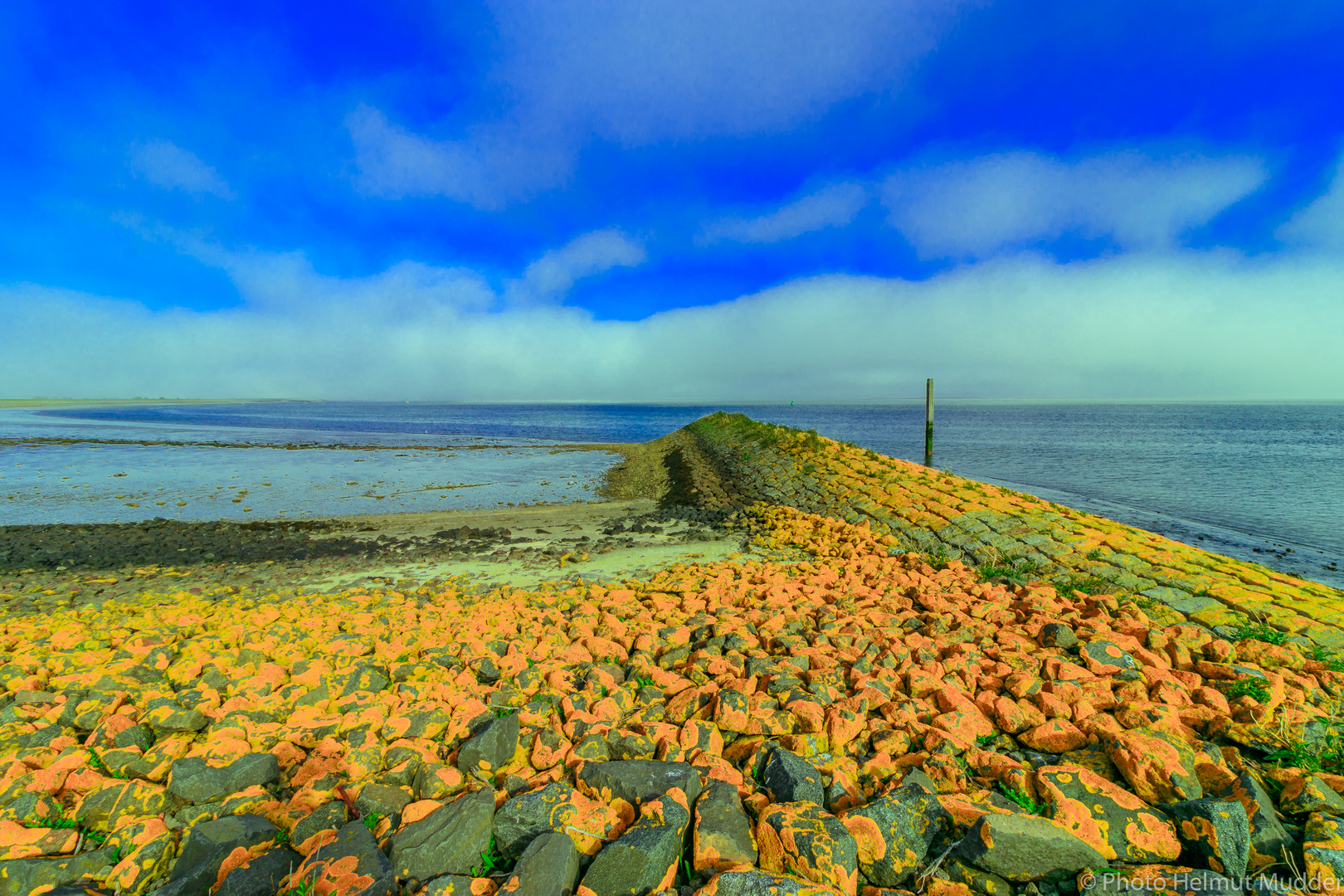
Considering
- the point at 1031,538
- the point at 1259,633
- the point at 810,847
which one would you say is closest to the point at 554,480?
the point at 1031,538

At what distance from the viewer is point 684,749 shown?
3320mm

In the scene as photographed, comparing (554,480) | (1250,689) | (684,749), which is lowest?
(554,480)

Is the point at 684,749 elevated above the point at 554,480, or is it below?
above

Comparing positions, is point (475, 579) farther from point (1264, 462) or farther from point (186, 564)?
point (1264, 462)

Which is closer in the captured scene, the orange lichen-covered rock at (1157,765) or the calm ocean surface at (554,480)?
the orange lichen-covered rock at (1157,765)

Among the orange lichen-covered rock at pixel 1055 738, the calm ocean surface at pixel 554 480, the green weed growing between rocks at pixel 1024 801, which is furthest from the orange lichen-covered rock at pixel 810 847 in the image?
the calm ocean surface at pixel 554 480

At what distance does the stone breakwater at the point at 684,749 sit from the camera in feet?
8.01

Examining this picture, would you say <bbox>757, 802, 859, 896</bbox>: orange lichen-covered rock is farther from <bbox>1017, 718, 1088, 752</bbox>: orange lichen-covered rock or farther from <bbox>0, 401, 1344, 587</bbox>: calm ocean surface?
<bbox>0, 401, 1344, 587</bbox>: calm ocean surface

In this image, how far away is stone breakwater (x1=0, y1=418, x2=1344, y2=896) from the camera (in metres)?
2.44

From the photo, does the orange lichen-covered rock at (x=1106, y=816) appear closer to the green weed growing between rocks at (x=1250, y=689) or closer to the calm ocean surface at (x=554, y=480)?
the green weed growing between rocks at (x=1250, y=689)

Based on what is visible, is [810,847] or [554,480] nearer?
[810,847]

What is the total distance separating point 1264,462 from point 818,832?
37.1 metres

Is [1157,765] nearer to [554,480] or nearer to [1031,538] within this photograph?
[1031,538]

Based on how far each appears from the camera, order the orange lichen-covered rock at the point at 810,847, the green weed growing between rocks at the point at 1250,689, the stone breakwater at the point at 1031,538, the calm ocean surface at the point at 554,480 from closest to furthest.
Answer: the orange lichen-covered rock at the point at 810,847, the green weed growing between rocks at the point at 1250,689, the stone breakwater at the point at 1031,538, the calm ocean surface at the point at 554,480
